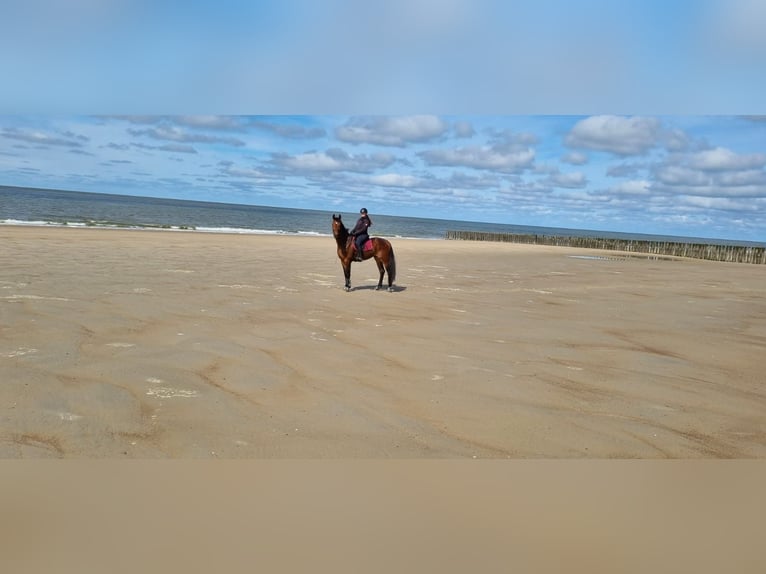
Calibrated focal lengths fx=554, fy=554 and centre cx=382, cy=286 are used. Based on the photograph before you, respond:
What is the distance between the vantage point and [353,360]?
15.2ft

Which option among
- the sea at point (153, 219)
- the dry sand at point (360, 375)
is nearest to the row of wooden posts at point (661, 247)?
the sea at point (153, 219)

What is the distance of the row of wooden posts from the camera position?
3188 cm

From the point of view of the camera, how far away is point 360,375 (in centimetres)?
419

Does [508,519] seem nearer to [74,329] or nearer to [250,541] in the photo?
[250,541]

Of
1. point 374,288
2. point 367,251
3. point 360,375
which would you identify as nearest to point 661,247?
point 374,288

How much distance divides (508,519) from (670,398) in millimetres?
2957

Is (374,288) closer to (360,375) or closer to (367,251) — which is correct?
(367,251)

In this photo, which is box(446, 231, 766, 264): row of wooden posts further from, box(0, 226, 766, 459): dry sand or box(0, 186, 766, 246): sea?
box(0, 226, 766, 459): dry sand

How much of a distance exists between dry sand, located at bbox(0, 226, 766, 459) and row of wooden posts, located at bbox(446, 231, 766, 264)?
92.1ft

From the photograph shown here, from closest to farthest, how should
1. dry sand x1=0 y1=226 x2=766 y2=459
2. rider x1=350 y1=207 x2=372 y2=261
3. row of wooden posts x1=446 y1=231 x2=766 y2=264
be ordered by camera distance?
1. dry sand x1=0 y1=226 x2=766 y2=459
2. rider x1=350 y1=207 x2=372 y2=261
3. row of wooden posts x1=446 y1=231 x2=766 y2=264

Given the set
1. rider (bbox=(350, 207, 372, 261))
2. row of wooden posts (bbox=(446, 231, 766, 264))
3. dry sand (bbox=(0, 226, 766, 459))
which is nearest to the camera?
dry sand (bbox=(0, 226, 766, 459))

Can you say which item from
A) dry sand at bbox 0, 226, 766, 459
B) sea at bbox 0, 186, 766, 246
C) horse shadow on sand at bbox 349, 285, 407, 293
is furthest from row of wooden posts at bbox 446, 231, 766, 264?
horse shadow on sand at bbox 349, 285, 407, 293

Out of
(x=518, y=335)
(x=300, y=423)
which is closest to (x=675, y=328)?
(x=518, y=335)

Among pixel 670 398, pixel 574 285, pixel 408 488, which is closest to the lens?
pixel 408 488
